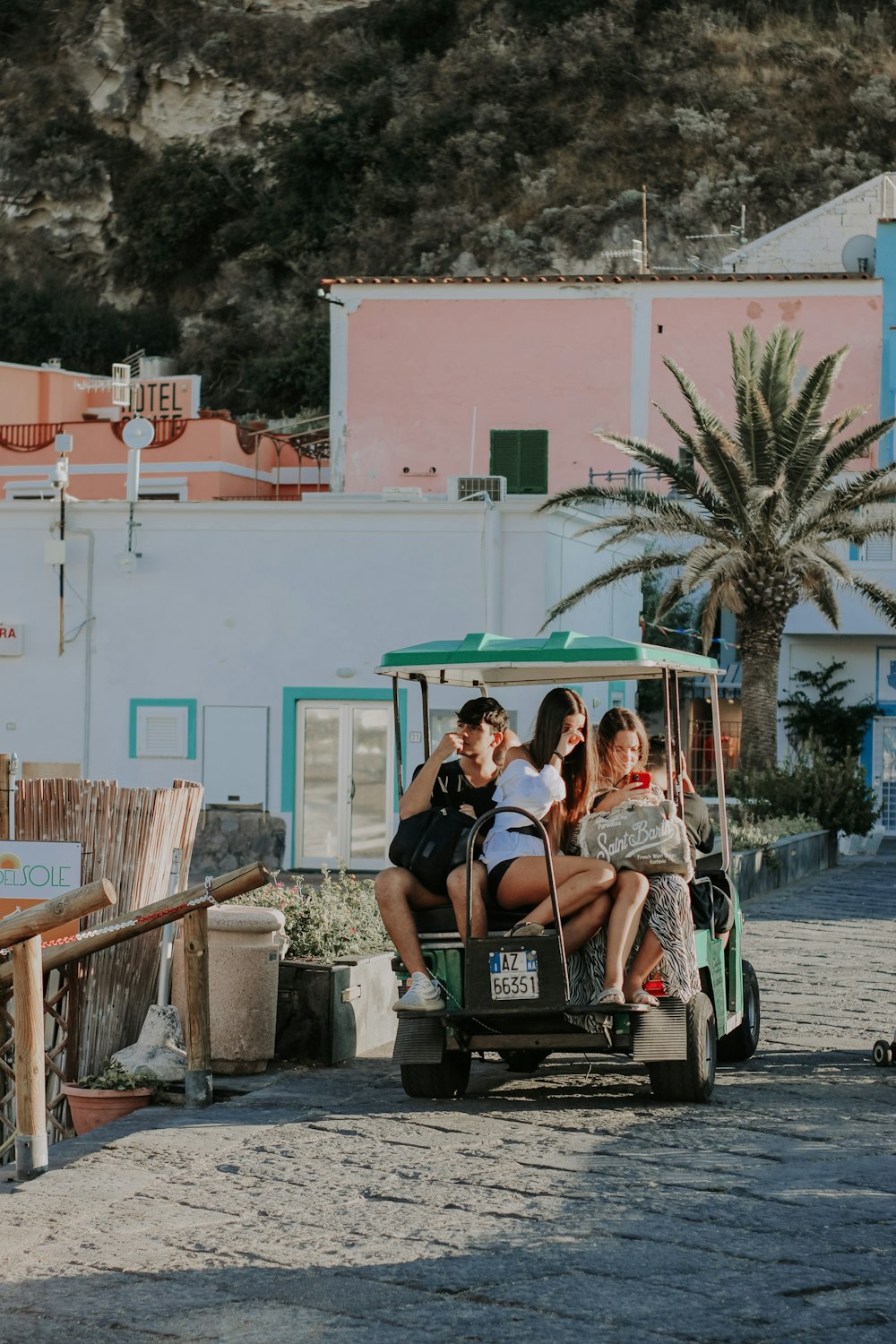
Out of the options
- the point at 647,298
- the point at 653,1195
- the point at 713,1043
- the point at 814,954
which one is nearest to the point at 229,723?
the point at 814,954

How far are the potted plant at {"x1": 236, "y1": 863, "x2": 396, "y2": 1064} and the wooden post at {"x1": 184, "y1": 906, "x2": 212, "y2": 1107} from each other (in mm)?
1038

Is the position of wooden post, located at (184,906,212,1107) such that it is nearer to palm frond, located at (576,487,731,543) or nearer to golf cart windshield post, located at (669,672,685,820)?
golf cart windshield post, located at (669,672,685,820)

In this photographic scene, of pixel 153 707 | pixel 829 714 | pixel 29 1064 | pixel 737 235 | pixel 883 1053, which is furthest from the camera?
pixel 737 235

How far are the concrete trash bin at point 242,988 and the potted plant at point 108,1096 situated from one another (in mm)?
514

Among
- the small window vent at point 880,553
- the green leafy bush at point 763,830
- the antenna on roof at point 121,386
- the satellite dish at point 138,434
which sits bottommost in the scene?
the green leafy bush at point 763,830

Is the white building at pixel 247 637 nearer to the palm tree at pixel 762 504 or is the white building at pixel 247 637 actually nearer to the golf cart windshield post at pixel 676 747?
the palm tree at pixel 762 504

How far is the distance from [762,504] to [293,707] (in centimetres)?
691

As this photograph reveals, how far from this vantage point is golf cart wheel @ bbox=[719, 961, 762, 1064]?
989 cm

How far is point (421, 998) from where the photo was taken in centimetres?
824

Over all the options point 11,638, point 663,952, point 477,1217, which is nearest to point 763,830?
point 11,638

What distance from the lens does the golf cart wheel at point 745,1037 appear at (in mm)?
9891

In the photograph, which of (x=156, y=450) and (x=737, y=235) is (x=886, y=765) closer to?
(x=156, y=450)

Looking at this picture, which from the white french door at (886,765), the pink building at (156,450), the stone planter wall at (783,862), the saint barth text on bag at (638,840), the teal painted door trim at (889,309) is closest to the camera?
the saint barth text on bag at (638,840)

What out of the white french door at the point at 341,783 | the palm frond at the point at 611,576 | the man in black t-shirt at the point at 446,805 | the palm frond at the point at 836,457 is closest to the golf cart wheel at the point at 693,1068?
the man in black t-shirt at the point at 446,805
